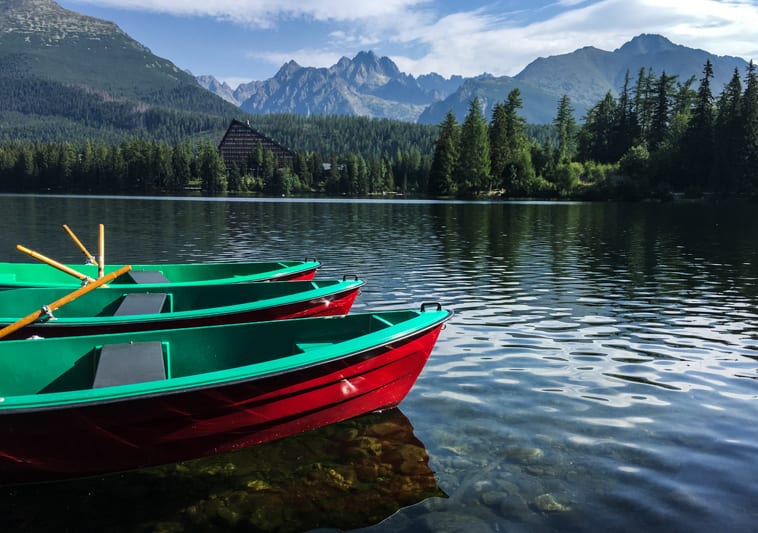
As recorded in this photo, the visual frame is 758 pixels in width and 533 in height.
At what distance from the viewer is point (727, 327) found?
1775 centimetres

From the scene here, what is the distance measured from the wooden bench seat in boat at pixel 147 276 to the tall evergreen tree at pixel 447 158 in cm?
12419

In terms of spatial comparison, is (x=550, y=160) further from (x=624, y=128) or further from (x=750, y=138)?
(x=750, y=138)

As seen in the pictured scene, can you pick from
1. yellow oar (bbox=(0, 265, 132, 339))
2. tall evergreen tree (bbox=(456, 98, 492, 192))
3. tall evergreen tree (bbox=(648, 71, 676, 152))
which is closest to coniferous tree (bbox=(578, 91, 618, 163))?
tall evergreen tree (bbox=(648, 71, 676, 152))

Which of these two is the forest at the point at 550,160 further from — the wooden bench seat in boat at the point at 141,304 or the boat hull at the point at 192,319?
the wooden bench seat in boat at the point at 141,304

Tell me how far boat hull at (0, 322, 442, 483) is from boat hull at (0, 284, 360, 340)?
3847mm

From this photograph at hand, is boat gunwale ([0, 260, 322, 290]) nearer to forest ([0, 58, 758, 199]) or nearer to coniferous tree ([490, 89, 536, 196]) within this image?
forest ([0, 58, 758, 199])

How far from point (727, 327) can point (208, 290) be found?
53.2 ft

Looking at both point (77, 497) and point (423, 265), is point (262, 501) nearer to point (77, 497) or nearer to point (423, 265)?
point (77, 497)

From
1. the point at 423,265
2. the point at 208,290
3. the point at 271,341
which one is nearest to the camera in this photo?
the point at 271,341

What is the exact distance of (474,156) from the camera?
133 m

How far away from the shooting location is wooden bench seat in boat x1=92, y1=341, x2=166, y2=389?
28.9ft

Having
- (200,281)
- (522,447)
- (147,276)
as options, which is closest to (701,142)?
(200,281)

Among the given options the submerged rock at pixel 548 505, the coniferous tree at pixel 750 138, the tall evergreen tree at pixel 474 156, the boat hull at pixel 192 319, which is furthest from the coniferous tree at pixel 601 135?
the submerged rock at pixel 548 505

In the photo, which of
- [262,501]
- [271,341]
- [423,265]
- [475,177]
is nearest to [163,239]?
[423,265]
